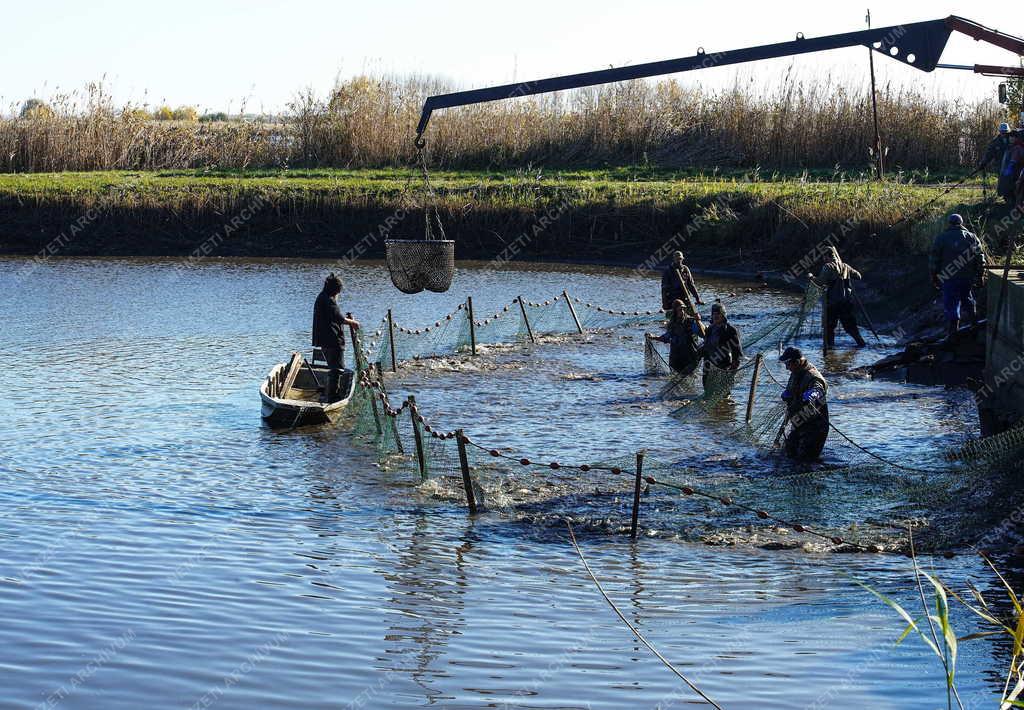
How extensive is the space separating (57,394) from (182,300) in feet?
31.9

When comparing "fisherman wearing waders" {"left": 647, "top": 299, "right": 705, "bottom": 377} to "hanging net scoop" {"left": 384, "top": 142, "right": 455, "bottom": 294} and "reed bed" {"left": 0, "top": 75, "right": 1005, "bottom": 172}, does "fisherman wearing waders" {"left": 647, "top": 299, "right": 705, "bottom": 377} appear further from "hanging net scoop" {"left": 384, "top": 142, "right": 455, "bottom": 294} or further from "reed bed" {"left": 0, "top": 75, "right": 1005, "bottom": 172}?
"reed bed" {"left": 0, "top": 75, "right": 1005, "bottom": 172}

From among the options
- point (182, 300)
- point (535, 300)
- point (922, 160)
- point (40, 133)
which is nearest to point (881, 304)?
point (535, 300)

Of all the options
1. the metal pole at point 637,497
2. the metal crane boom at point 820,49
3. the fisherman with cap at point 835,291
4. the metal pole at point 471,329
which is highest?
the metal crane boom at point 820,49

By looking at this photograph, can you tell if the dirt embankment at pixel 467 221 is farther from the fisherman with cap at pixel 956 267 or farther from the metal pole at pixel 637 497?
the metal pole at pixel 637 497

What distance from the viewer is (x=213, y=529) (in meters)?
10.5

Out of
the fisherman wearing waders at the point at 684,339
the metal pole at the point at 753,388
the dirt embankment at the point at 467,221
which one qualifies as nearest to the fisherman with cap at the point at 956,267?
the fisherman wearing waders at the point at 684,339

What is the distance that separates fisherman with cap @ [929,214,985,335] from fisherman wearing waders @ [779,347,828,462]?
20.8 ft

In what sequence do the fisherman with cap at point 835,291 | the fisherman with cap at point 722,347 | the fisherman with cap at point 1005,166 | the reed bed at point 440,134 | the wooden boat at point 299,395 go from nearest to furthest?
the wooden boat at point 299,395, the fisherman with cap at point 722,347, the fisherman with cap at point 835,291, the fisherman with cap at point 1005,166, the reed bed at point 440,134

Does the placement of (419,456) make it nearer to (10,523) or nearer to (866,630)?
(10,523)

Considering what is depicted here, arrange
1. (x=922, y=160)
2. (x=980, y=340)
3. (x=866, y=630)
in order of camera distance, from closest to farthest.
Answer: (x=866, y=630) < (x=980, y=340) < (x=922, y=160)

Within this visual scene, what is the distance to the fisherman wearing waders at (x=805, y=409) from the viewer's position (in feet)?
39.1

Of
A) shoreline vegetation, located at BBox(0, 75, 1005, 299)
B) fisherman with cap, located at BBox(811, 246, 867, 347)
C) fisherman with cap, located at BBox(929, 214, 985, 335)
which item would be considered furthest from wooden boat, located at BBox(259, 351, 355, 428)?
shoreline vegetation, located at BBox(0, 75, 1005, 299)

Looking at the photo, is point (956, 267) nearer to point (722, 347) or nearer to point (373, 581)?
point (722, 347)

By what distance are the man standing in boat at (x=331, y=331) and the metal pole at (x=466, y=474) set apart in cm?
446
